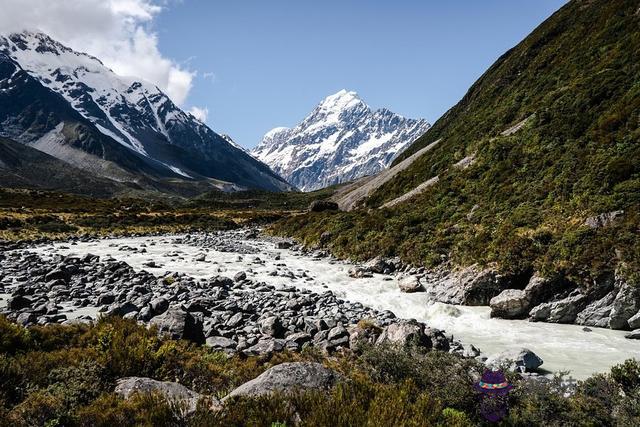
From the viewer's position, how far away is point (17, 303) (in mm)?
14102

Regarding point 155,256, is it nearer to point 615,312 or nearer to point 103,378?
point 103,378

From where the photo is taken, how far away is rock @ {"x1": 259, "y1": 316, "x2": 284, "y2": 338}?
481 inches

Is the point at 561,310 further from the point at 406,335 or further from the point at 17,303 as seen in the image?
the point at 17,303

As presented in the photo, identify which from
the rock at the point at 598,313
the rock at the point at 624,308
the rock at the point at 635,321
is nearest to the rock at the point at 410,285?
the rock at the point at 598,313

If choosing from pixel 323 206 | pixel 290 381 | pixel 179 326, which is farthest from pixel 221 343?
pixel 323 206

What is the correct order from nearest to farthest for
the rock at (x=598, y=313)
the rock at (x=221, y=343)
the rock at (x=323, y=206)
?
the rock at (x=221, y=343)
the rock at (x=598, y=313)
the rock at (x=323, y=206)

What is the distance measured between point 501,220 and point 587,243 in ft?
20.0

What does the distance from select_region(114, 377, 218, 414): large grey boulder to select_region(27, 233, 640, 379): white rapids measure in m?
8.95

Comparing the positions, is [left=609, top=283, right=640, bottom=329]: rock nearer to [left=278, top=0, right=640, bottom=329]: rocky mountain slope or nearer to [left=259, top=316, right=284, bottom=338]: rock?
[left=278, top=0, right=640, bottom=329]: rocky mountain slope

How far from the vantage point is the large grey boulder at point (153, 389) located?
603 cm

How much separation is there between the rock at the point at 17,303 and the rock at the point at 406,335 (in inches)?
509

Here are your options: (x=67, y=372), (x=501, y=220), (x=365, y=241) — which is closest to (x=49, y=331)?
(x=67, y=372)

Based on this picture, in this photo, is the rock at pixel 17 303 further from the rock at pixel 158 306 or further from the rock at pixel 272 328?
the rock at pixel 272 328

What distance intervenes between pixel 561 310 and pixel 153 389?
522 inches
